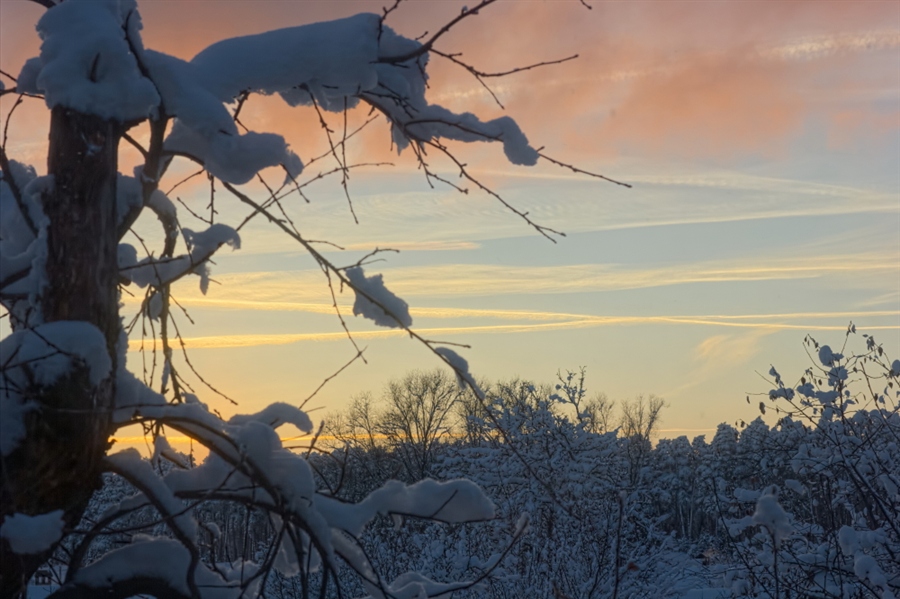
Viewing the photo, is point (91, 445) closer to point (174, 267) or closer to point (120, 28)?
point (174, 267)

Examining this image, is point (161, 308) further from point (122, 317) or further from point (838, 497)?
point (838, 497)

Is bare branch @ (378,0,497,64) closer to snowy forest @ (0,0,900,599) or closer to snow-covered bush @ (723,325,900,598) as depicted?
snowy forest @ (0,0,900,599)

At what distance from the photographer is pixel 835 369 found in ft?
23.5

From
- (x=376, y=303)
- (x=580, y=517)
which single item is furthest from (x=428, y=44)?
(x=580, y=517)

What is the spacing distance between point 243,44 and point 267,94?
194 mm

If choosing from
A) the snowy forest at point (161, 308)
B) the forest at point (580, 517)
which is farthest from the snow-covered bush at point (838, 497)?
the snowy forest at point (161, 308)

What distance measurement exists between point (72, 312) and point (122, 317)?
0.27m

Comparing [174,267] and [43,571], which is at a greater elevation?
[174,267]

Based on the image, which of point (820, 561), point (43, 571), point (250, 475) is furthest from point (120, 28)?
point (820, 561)

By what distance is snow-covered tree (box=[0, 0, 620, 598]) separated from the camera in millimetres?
2314

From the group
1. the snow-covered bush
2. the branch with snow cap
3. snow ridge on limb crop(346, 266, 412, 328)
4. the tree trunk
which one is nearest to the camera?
the tree trunk

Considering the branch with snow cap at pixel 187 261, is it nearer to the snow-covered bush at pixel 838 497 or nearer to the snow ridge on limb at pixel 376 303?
the snow ridge on limb at pixel 376 303

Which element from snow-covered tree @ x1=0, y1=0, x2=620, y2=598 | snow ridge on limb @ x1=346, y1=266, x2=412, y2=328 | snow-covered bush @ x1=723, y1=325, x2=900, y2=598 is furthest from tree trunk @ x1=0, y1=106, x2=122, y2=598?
snow-covered bush @ x1=723, y1=325, x2=900, y2=598

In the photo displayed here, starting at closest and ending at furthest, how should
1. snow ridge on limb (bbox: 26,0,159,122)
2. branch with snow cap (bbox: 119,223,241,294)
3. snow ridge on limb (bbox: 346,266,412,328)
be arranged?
snow ridge on limb (bbox: 26,0,159,122) → snow ridge on limb (bbox: 346,266,412,328) → branch with snow cap (bbox: 119,223,241,294)
